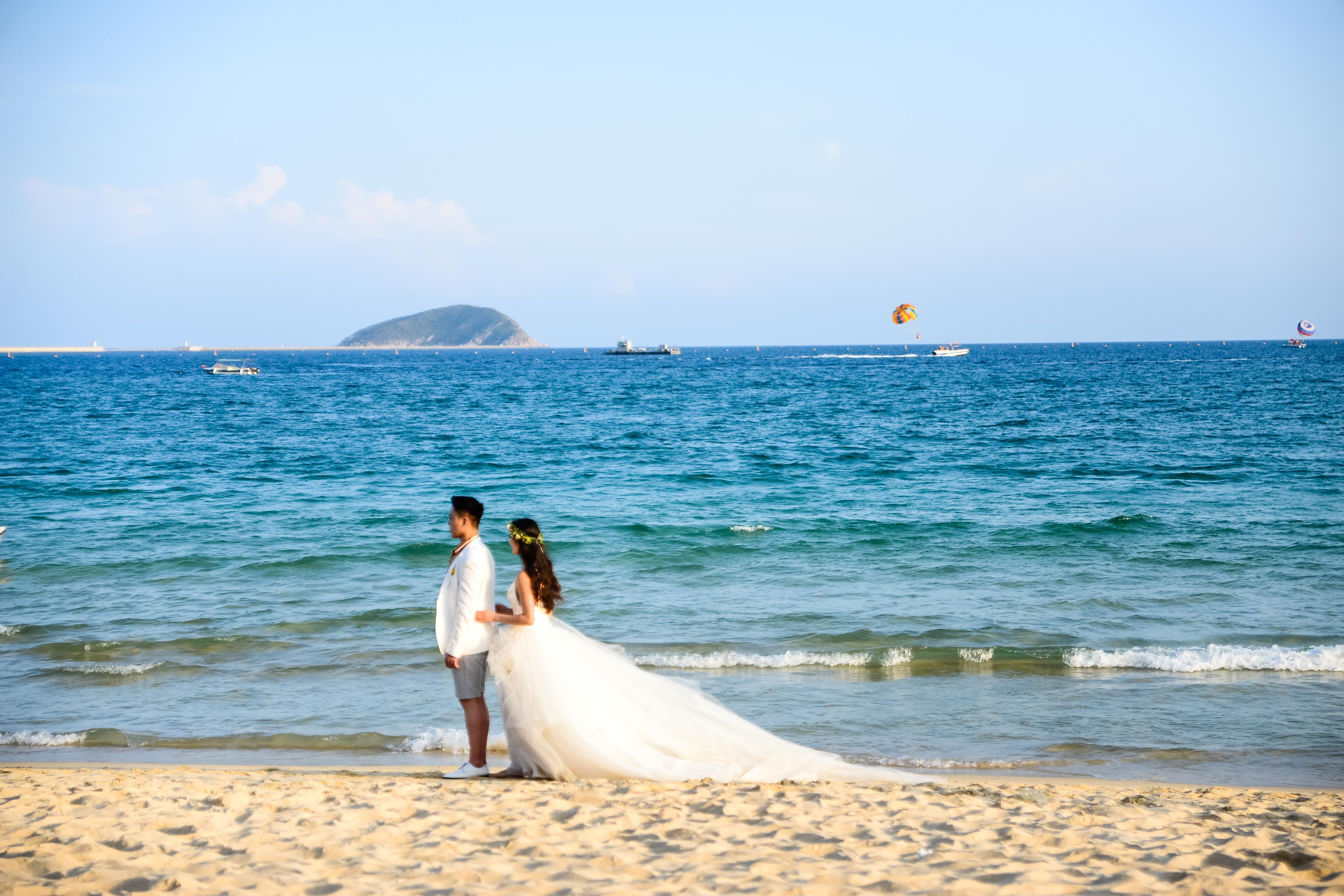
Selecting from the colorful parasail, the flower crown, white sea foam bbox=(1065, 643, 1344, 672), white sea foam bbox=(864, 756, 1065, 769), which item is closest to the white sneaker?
the flower crown

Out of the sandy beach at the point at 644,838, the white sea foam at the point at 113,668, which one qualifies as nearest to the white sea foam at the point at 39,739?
the white sea foam at the point at 113,668

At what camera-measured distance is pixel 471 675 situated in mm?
6574

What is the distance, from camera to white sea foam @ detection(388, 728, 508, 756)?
26.3ft

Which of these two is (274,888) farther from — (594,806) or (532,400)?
(532,400)

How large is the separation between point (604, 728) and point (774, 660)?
4.23m

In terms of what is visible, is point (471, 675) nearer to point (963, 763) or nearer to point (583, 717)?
point (583, 717)

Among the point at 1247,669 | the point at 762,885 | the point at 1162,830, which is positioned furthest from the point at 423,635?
the point at 1247,669

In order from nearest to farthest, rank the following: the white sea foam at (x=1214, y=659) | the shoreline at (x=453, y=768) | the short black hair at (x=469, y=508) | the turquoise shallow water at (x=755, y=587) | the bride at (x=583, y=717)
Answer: the bride at (x=583, y=717) → the short black hair at (x=469, y=508) → the shoreline at (x=453, y=768) → the turquoise shallow water at (x=755, y=587) → the white sea foam at (x=1214, y=659)

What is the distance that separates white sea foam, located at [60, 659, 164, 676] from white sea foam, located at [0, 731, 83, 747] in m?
1.72

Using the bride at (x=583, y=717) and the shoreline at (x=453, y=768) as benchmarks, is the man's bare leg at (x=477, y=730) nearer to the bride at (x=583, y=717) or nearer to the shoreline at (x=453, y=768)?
the bride at (x=583, y=717)

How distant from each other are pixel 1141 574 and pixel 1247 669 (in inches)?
170

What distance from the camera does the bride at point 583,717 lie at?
636cm

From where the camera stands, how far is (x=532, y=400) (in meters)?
58.6

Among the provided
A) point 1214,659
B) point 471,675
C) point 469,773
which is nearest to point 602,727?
point 471,675
